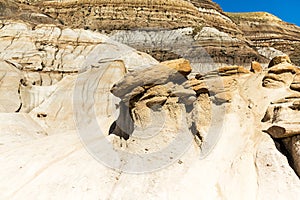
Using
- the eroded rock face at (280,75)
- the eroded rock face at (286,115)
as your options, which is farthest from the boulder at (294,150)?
the eroded rock face at (280,75)

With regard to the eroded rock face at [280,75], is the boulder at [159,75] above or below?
below

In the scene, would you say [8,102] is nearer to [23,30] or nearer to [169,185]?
[169,185]

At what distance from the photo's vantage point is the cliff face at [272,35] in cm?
5478

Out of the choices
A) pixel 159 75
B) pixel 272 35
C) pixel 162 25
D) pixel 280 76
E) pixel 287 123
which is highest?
pixel 280 76

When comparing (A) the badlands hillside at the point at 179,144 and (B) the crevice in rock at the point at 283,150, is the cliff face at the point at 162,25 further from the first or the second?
(B) the crevice in rock at the point at 283,150

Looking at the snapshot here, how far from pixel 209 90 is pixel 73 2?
45389mm

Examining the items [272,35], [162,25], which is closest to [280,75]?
[162,25]

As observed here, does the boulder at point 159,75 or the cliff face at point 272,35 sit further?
the cliff face at point 272,35

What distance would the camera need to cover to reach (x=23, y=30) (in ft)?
93.6

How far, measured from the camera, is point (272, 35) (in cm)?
5941

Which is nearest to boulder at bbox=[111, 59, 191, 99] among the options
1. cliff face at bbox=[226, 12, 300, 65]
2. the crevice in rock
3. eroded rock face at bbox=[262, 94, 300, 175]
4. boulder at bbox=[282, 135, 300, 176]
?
eroded rock face at bbox=[262, 94, 300, 175]

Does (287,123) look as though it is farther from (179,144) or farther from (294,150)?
(179,144)

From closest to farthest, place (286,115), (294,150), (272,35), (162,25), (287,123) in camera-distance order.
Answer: (294,150) → (287,123) → (286,115) → (162,25) → (272,35)

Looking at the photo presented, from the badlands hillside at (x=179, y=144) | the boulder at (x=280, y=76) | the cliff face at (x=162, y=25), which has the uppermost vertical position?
the boulder at (x=280, y=76)
